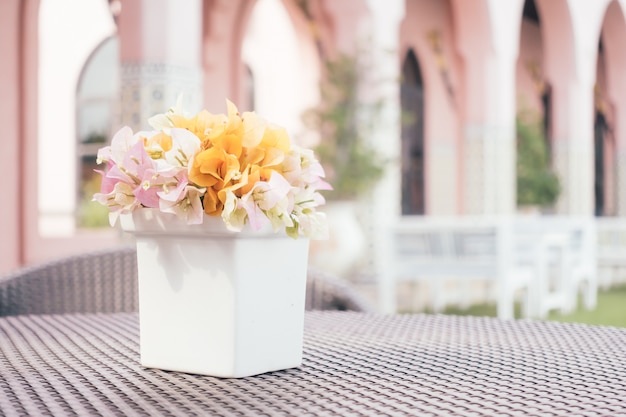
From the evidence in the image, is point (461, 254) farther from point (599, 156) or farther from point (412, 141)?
point (599, 156)

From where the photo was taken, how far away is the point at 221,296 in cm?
122

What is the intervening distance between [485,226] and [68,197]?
4.52 m

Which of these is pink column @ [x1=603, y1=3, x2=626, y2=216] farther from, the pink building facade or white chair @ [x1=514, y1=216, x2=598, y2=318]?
white chair @ [x1=514, y1=216, x2=598, y2=318]

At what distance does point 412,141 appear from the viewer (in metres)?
13.3

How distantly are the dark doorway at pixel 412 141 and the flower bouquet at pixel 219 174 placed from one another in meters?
11.7

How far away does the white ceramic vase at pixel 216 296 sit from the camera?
4.00 ft

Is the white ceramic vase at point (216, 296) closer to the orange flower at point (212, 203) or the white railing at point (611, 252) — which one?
the orange flower at point (212, 203)

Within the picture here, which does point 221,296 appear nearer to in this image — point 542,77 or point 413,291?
point 413,291

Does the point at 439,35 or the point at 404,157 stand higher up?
the point at 439,35

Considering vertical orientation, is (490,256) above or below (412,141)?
below

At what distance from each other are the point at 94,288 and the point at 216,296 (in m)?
1.12

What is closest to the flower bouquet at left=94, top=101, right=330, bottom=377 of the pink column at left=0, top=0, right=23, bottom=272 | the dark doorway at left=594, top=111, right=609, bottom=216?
the pink column at left=0, top=0, right=23, bottom=272

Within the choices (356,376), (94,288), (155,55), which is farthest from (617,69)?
(356,376)

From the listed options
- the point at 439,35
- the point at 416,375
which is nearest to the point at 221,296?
the point at 416,375
